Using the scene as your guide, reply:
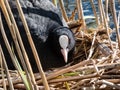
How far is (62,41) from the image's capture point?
3.54m

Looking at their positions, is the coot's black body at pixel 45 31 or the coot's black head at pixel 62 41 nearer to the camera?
the coot's black body at pixel 45 31

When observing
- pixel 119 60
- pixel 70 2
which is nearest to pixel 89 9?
pixel 70 2

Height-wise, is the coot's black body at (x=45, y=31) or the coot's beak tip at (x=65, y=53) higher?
the coot's black body at (x=45, y=31)

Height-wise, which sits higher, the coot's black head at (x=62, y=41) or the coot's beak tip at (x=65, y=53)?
the coot's black head at (x=62, y=41)

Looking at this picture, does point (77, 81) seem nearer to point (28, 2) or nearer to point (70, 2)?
point (28, 2)

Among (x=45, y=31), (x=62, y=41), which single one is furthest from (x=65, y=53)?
(x=45, y=31)

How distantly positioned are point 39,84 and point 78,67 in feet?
1.00

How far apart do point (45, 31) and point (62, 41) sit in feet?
0.56

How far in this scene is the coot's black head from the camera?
11.6 feet

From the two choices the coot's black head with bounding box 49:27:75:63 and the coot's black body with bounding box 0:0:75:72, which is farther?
the coot's black head with bounding box 49:27:75:63

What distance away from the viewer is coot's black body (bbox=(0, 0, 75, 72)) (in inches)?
134

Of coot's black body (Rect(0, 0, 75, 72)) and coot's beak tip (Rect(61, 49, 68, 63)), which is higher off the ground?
coot's black body (Rect(0, 0, 75, 72))

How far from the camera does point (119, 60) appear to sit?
9.57 ft

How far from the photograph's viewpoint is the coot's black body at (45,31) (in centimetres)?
341
